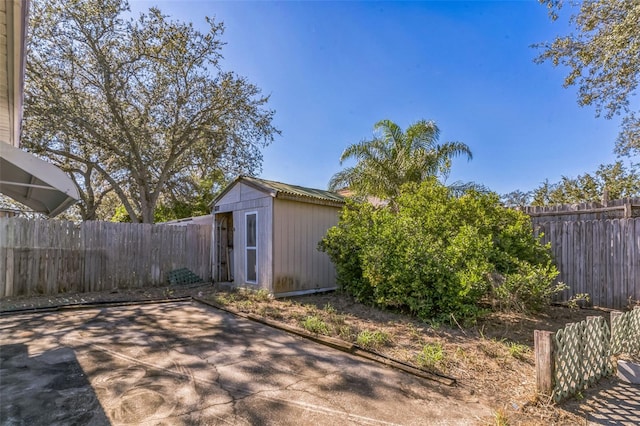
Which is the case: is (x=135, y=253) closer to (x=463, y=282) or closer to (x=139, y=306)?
(x=139, y=306)

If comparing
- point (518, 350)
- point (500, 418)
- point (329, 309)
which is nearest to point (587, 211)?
point (518, 350)

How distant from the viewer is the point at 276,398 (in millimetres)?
2746

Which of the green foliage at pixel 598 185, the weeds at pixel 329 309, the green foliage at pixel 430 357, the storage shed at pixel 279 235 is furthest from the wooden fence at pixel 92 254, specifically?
the green foliage at pixel 598 185

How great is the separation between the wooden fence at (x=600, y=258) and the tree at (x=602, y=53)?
3.45 meters

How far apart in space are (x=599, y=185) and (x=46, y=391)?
1572 centimetres

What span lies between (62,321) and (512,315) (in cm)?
752

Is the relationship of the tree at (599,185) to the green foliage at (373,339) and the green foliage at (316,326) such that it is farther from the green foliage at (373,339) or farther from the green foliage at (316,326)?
the green foliage at (316,326)

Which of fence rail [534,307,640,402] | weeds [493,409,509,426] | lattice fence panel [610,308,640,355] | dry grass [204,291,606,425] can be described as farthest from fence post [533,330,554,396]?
lattice fence panel [610,308,640,355]

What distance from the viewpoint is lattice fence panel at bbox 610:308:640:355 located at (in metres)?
3.57

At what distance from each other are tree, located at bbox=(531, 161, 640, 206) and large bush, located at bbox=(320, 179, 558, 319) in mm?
8532

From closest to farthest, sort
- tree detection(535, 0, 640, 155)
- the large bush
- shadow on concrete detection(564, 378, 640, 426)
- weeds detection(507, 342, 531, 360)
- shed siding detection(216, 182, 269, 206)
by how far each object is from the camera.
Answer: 1. shadow on concrete detection(564, 378, 640, 426)
2. weeds detection(507, 342, 531, 360)
3. the large bush
4. tree detection(535, 0, 640, 155)
5. shed siding detection(216, 182, 269, 206)

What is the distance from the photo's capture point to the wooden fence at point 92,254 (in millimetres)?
7039

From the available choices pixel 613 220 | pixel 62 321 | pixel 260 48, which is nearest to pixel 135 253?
pixel 62 321

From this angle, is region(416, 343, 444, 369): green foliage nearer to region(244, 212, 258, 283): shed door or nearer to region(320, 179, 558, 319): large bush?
region(320, 179, 558, 319): large bush
